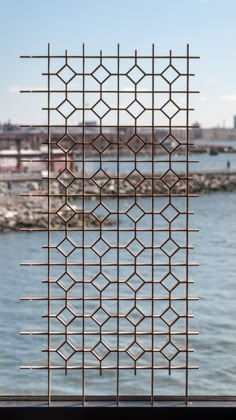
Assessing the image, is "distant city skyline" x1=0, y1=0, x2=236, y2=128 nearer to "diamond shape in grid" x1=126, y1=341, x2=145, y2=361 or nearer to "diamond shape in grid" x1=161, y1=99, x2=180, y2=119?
"diamond shape in grid" x1=126, y1=341, x2=145, y2=361

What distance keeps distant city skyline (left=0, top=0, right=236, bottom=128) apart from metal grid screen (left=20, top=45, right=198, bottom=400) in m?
1.65

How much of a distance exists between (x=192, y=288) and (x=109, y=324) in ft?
3.82

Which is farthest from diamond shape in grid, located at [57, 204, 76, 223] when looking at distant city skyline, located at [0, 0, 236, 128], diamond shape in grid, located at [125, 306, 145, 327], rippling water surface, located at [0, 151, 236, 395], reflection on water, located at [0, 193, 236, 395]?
distant city skyline, located at [0, 0, 236, 128]

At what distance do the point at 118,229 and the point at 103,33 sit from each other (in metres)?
11.4

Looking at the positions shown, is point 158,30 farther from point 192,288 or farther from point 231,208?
point 192,288

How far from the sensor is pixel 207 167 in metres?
14.4

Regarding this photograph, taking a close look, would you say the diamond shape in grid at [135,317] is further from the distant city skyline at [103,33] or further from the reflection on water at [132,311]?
the distant city skyline at [103,33]

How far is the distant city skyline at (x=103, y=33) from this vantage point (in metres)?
12.9

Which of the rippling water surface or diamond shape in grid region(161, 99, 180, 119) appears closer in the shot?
diamond shape in grid region(161, 99, 180, 119)

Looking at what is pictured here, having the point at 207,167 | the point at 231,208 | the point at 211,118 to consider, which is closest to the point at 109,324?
the point at 231,208

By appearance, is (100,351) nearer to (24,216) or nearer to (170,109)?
(170,109)

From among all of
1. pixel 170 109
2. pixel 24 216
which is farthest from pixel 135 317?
pixel 24 216

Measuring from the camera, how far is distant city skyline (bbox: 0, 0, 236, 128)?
12945 millimetres

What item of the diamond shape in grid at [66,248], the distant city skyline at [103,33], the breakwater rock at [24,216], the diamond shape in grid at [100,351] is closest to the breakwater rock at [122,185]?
the breakwater rock at [24,216]
